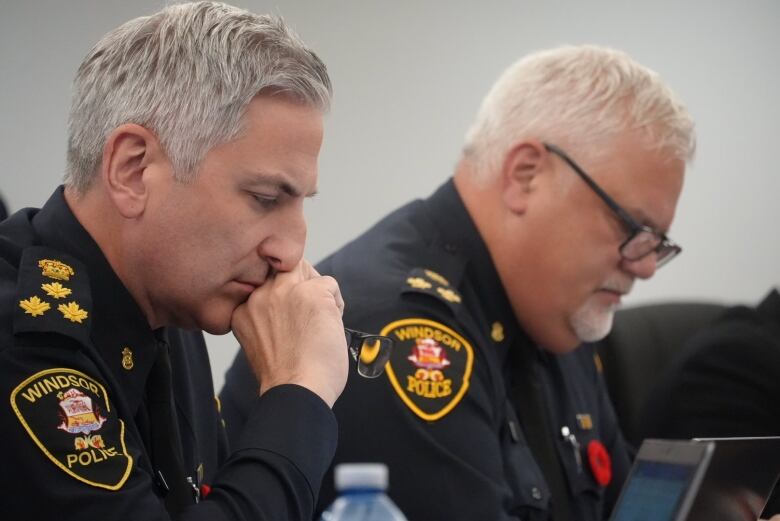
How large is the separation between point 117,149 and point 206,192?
0.40ft

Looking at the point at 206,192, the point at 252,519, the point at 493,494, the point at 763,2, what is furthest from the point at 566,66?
the point at 763,2

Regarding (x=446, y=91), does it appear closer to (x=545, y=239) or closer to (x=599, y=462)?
(x=545, y=239)

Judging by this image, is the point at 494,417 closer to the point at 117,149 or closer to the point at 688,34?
the point at 117,149

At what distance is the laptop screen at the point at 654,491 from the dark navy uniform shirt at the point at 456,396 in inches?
14.5

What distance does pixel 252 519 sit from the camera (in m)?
1.30

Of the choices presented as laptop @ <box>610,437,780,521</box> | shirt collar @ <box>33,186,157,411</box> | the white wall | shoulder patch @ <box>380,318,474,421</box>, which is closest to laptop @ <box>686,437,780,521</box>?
laptop @ <box>610,437,780,521</box>

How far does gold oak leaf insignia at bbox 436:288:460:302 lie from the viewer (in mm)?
2021

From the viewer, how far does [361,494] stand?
1024mm

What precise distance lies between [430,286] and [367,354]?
345mm

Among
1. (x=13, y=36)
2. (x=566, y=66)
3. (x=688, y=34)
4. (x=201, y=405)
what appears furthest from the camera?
(x=688, y=34)

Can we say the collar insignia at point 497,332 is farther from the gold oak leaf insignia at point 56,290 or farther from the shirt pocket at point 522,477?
the gold oak leaf insignia at point 56,290

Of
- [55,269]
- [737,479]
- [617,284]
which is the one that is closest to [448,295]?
[617,284]

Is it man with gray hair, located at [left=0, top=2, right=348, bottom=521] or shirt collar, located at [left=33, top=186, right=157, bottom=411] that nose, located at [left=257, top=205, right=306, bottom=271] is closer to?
man with gray hair, located at [left=0, top=2, right=348, bottom=521]

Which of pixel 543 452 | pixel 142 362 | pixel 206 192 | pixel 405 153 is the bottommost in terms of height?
pixel 543 452
